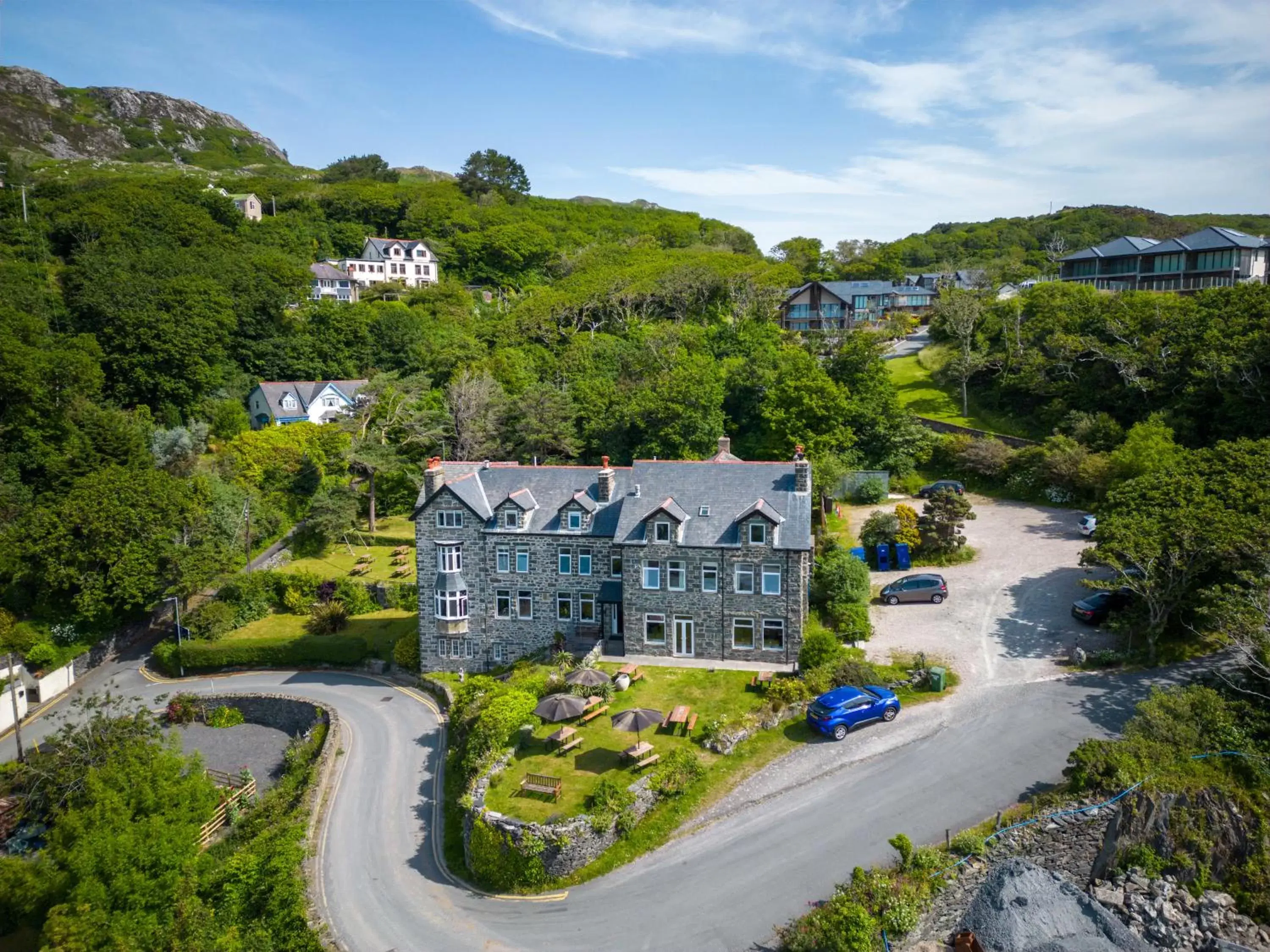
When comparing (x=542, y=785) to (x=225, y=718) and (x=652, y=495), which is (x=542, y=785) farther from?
(x=225, y=718)

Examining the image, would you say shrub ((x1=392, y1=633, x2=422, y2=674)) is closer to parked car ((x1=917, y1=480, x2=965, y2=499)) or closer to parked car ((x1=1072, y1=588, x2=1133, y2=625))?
parked car ((x1=1072, y1=588, x2=1133, y2=625))

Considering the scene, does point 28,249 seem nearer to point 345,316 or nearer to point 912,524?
point 345,316

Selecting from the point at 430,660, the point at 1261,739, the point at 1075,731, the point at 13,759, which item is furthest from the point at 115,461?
the point at 1261,739

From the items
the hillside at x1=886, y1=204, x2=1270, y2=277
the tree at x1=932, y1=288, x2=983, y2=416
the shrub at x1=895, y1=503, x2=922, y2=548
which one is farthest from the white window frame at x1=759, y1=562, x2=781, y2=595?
the hillside at x1=886, y1=204, x2=1270, y2=277

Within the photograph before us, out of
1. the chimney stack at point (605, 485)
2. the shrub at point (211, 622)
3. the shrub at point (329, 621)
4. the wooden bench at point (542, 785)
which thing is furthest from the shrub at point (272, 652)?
the wooden bench at point (542, 785)

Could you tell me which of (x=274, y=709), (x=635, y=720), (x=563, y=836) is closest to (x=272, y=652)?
(x=274, y=709)

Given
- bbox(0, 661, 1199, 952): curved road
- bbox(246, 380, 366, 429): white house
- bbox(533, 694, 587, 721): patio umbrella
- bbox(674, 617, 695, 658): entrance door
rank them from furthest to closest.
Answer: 1. bbox(246, 380, 366, 429): white house
2. bbox(674, 617, 695, 658): entrance door
3. bbox(533, 694, 587, 721): patio umbrella
4. bbox(0, 661, 1199, 952): curved road
